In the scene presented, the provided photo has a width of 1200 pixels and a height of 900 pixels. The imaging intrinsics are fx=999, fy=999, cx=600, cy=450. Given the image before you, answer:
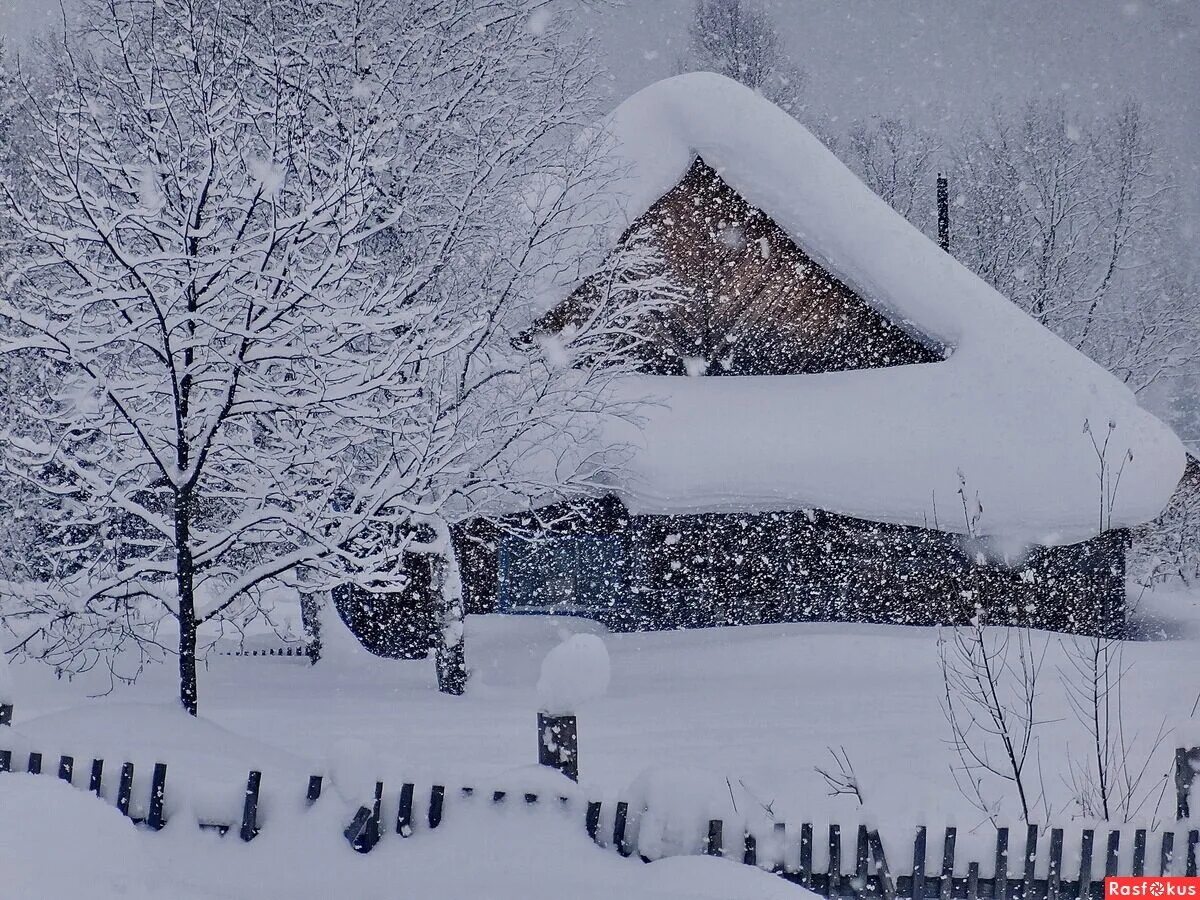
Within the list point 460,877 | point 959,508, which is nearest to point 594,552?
point 959,508

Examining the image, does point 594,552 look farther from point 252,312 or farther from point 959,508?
point 252,312

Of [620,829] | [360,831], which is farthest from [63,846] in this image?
[620,829]

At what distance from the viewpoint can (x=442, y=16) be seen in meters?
9.20

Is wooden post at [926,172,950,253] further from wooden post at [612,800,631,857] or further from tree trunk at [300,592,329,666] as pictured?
wooden post at [612,800,631,857]

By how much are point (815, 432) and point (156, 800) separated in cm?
768

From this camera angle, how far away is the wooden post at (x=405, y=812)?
164 inches

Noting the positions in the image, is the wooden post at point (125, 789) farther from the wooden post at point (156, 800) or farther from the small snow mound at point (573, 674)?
the small snow mound at point (573, 674)

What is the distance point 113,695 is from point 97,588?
3.17m

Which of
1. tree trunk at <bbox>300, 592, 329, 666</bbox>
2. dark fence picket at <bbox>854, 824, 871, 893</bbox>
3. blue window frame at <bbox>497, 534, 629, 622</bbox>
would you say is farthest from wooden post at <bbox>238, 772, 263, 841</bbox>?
blue window frame at <bbox>497, 534, 629, 622</bbox>

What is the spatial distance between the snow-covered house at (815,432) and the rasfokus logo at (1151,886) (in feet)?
19.7

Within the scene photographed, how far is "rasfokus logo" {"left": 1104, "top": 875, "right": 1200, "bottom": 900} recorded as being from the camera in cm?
390

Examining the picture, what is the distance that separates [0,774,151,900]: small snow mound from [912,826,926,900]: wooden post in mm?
3024

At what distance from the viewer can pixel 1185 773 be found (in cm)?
457

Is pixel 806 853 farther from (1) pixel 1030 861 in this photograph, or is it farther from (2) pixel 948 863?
(1) pixel 1030 861
